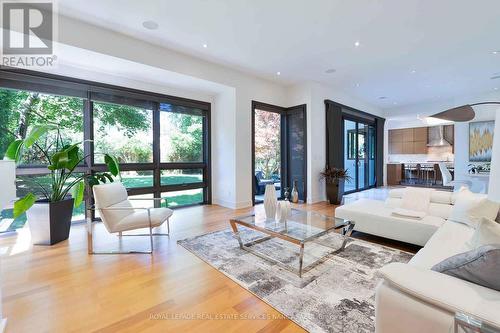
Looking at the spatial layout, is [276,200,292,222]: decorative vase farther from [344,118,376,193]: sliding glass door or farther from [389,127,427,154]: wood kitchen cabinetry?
[389,127,427,154]: wood kitchen cabinetry

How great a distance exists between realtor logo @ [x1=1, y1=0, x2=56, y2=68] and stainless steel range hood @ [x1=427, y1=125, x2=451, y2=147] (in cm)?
1150

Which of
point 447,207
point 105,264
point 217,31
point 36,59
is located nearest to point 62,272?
point 105,264

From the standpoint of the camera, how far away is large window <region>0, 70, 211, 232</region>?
3.58 metres

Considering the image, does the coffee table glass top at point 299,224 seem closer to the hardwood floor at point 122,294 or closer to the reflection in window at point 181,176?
the hardwood floor at point 122,294

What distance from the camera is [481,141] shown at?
6.26 m

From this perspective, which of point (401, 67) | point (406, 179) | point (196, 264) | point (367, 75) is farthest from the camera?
point (406, 179)

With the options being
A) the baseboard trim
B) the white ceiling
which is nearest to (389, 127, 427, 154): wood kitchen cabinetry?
the white ceiling

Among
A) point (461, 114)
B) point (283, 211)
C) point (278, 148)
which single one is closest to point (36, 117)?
point (283, 211)

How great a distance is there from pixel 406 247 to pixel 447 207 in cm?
82

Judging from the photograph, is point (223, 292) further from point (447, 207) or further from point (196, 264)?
point (447, 207)

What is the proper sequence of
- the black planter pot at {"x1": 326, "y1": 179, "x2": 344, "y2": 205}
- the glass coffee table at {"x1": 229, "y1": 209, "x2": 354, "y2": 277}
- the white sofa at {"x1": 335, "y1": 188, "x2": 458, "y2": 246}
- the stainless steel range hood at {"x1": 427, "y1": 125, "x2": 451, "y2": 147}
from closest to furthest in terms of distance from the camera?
the glass coffee table at {"x1": 229, "y1": 209, "x2": 354, "y2": 277} < the white sofa at {"x1": 335, "y1": 188, "x2": 458, "y2": 246} < the black planter pot at {"x1": 326, "y1": 179, "x2": 344, "y2": 205} < the stainless steel range hood at {"x1": 427, "y1": 125, "x2": 451, "y2": 147}

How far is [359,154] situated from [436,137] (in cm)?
380

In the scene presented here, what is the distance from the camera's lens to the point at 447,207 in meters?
3.15

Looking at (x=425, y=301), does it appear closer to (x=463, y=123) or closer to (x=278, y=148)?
(x=278, y=148)
